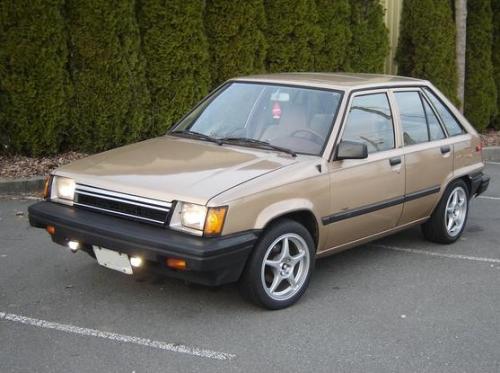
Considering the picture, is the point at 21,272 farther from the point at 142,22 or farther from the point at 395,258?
the point at 142,22

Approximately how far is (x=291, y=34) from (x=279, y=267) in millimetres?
6529

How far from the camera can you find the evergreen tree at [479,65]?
40.8 feet

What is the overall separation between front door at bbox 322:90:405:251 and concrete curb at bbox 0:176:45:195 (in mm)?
4222

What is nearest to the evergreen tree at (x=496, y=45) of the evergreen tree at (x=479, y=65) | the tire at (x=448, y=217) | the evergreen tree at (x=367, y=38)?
the evergreen tree at (x=479, y=65)

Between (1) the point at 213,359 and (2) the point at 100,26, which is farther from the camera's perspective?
(2) the point at 100,26

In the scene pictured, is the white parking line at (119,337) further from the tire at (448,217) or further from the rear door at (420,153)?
the tire at (448,217)

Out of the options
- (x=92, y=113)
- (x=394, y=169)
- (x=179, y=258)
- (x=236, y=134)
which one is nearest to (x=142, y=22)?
(x=92, y=113)

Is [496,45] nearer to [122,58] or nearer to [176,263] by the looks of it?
[122,58]

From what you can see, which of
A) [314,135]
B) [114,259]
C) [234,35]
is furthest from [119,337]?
[234,35]

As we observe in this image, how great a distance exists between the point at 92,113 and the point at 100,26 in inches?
44.8

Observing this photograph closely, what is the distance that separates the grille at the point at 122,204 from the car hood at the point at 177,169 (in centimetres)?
4

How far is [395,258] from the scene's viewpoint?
19.3 feet

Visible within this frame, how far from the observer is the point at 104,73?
8.67 m

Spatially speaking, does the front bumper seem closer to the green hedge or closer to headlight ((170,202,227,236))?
headlight ((170,202,227,236))
